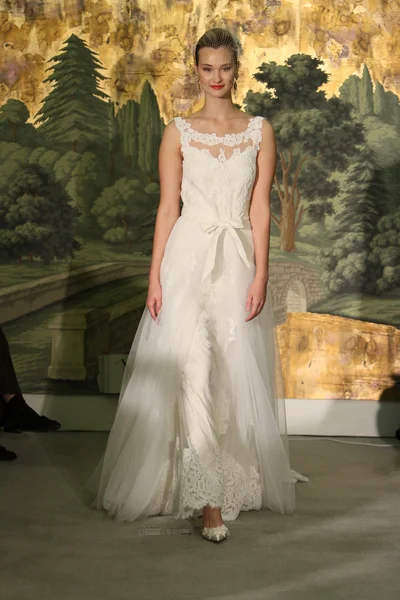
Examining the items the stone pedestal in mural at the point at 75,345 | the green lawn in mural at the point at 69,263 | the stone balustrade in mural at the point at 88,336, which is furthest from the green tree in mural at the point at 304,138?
the stone pedestal in mural at the point at 75,345

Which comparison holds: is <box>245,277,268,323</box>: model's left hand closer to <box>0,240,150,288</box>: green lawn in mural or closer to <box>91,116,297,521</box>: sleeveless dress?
<box>91,116,297,521</box>: sleeveless dress

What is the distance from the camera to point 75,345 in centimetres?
680

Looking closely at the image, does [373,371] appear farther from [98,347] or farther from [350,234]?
[98,347]

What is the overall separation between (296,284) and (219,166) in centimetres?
252

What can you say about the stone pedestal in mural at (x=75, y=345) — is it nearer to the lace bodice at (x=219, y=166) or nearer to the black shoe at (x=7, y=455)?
the black shoe at (x=7, y=455)

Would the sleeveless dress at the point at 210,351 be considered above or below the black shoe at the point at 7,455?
above

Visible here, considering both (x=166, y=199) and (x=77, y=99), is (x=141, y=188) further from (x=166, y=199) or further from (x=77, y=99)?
(x=166, y=199)

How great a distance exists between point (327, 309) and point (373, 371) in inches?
20.5

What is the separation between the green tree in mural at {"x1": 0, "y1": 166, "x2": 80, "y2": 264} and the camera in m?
6.79

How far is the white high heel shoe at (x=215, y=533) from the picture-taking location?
389 cm

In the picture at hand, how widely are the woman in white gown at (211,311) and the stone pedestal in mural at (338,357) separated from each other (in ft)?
7.67

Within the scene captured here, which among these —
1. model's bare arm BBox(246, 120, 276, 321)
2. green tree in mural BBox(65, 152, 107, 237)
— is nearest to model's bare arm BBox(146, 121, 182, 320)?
model's bare arm BBox(246, 120, 276, 321)

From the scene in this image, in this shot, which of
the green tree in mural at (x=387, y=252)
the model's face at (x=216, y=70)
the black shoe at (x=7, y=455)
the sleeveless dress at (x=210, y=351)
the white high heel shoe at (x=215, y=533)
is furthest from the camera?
the green tree in mural at (x=387, y=252)

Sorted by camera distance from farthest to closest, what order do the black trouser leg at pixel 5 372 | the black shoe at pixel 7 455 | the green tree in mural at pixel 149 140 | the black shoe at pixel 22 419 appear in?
the green tree in mural at pixel 149 140
the black shoe at pixel 22 419
the black trouser leg at pixel 5 372
the black shoe at pixel 7 455
